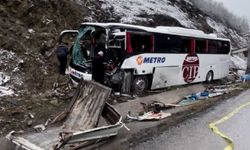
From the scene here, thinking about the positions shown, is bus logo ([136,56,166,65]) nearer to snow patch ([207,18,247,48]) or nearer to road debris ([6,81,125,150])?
road debris ([6,81,125,150])

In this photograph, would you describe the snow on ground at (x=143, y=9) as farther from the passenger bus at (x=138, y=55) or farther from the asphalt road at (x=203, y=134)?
the asphalt road at (x=203, y=134)

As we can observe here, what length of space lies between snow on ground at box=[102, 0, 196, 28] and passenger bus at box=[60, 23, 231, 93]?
7390 mm

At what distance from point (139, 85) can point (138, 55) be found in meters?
1.36

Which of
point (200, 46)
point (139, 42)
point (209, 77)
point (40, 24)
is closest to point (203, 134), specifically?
point (139, 42)

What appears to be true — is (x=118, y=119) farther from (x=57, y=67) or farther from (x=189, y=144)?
(x=57, y=67)

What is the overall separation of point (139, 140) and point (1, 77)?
7001 mm

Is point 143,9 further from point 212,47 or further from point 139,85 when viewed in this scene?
point 139,85

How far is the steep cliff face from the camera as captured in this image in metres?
16.7

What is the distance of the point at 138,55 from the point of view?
59.2ft

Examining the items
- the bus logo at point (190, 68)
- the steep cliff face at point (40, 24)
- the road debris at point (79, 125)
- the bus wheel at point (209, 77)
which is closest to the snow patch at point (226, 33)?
the steep cliff face at point (40, 24)

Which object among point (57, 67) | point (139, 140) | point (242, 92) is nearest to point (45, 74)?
point (57, 67)

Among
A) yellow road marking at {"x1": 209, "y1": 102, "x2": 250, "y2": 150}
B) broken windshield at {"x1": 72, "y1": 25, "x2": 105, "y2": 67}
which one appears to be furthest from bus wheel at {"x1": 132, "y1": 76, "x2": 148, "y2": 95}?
yellow road marking at {"x1": 209, "y1": 102, "x2": 250, "y2": 150}

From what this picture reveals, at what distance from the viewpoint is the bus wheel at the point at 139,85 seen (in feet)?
60.2

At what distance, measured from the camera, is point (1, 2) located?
20.4m
